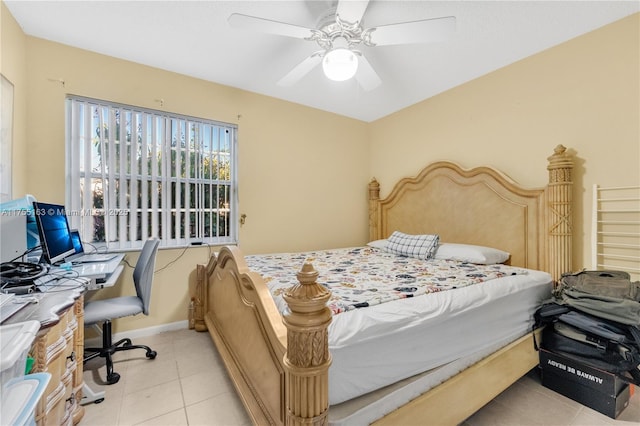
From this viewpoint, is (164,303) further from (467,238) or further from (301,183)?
(467,238)

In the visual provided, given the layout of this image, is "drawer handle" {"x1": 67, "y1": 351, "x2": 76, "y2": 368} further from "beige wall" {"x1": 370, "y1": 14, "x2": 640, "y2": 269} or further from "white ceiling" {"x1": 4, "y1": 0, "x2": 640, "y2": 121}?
Answer: "beige wall" {"x1": 370, "y1": 14, "x2": 640, "y2": 269}

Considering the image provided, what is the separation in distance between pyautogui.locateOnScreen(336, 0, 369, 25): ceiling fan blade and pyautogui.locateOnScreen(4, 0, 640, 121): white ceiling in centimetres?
27

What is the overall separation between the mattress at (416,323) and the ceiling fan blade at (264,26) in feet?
5.12

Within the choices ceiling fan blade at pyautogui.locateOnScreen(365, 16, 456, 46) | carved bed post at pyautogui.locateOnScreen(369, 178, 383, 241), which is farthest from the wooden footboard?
carved bed post at pyautogui.locateOnScreen(369, 178, 383, 241)

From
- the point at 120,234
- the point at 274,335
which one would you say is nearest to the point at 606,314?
the point at 274,335

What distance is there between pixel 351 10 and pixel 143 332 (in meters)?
3.14

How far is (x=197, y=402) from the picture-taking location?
66.9 inches

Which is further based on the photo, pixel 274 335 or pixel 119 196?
pixel 119 196

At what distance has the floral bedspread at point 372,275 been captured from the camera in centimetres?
146

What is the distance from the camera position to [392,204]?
12.2 feet

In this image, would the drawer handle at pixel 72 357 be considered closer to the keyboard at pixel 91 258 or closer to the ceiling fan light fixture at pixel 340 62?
the keyboard at pixel 91 258

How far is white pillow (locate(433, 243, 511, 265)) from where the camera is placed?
7.75 feet

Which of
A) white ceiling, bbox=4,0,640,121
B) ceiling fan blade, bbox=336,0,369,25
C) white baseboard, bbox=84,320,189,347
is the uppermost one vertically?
white ceiling, bbox=4,0,640,121

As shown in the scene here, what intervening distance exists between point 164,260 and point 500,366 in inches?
113
